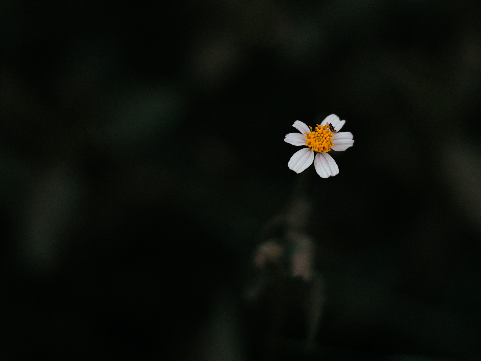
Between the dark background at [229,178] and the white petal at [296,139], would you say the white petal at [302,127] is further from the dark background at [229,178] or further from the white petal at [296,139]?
the dark background at [229,178]

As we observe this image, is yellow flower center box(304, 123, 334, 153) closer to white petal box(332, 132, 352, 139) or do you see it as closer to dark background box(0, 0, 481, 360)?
white petal box(332, 132, 352, 139)

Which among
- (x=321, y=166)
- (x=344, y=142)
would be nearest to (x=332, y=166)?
(x=321, y=166)

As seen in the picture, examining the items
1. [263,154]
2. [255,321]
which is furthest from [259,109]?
[255,321]

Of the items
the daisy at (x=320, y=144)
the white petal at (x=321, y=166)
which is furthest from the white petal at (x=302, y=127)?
the white petal at (x=321, y=166)

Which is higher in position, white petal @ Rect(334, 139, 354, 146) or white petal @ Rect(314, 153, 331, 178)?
white petal @ Rect(334, 139, 354, 146)

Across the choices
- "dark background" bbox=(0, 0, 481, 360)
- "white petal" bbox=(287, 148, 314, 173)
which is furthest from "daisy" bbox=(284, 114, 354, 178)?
"dark background" bbox=(0, 0, 481, 360)

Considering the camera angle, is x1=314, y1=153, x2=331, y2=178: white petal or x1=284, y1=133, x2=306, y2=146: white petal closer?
x1=314, y1=153, x2=331, y2=178: white petal

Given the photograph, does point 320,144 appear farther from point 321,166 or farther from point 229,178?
point 229,178
